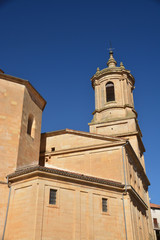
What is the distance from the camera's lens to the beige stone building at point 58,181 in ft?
56.4

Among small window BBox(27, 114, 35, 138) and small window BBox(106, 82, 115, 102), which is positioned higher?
small window BBox(106, 82, 115, 102)

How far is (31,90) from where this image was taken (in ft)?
78.8

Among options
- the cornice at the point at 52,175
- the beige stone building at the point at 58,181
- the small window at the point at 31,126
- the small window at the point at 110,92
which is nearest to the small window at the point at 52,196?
the beige stone building at the point at 58,181

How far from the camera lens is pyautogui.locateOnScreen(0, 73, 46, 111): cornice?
22419 mm

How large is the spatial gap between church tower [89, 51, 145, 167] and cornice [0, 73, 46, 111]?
10.3 meters

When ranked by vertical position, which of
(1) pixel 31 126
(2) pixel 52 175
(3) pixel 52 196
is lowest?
(3) pixel 52 196

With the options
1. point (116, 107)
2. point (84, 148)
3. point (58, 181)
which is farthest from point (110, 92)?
point (58, 181)

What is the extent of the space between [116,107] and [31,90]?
559 inches

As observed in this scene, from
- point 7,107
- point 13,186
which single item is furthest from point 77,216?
point 7,107

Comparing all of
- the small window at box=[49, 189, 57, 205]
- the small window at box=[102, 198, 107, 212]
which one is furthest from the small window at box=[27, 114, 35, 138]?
the small window at box=[102, 198, 107, 212]

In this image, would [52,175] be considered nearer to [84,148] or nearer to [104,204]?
[104,204]

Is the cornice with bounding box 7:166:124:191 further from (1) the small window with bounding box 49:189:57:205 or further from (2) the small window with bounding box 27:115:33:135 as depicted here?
(2) the small window with bounding box 27:115:33:135

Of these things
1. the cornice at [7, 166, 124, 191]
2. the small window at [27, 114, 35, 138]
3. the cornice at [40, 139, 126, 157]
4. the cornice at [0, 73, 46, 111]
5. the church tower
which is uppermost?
the church tower

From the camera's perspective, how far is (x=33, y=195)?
1730 cm
